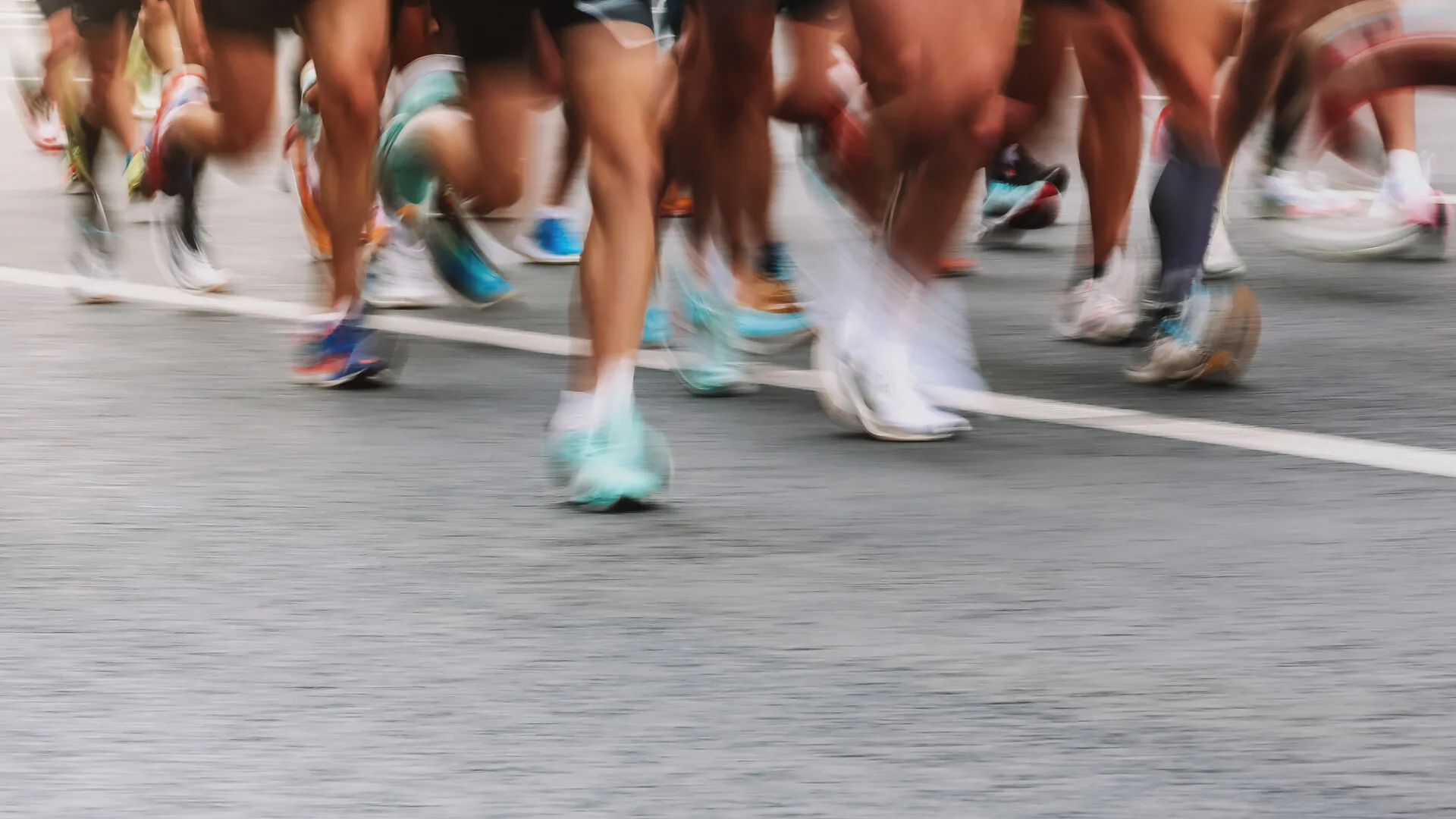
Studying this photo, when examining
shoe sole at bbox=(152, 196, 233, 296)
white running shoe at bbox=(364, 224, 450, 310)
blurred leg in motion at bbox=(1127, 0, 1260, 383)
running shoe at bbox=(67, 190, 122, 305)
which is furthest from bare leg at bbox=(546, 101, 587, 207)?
blurred leg in motion at bbox=(1127, 0, 1260, 383)

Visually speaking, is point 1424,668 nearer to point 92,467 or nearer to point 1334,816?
point 1334,816

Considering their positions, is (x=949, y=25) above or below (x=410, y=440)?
above

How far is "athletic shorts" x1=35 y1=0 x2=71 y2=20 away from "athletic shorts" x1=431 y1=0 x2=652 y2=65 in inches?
115

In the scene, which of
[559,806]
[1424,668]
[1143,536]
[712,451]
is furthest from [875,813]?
[712,451]

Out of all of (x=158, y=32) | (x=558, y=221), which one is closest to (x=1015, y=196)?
(x=558, y=221)

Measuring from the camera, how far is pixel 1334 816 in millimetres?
2475

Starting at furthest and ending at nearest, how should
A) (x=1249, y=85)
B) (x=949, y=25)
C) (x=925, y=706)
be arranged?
(x=1249, y=85) → (x=949, y=25) → (x=925, y=706)

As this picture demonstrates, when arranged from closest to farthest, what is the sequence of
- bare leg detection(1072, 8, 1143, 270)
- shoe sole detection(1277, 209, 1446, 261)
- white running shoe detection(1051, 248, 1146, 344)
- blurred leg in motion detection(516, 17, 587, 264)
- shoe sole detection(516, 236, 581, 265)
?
bare leg detection(1072, 8, 1143, 270) < white running shoe detection(1051, 248, 1146, 344) < shoe sole detection(1277, 209, 1446, 261) < blurred leg in motion detection(516, 17, 587, 264) < shoe sole detection(516, 236, 581, 265)

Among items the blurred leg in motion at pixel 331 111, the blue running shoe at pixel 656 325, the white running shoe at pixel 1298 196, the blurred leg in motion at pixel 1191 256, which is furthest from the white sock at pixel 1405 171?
the blurred leg in motion at pixel 331 111

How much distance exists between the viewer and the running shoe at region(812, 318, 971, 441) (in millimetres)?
4742

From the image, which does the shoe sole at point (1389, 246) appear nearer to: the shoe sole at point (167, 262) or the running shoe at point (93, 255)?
the shoe sole at point (167, 262)

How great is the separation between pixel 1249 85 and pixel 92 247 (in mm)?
3584

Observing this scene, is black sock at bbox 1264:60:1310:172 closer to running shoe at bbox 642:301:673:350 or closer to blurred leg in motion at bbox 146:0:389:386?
running shoe at bbox 642:301:673:350

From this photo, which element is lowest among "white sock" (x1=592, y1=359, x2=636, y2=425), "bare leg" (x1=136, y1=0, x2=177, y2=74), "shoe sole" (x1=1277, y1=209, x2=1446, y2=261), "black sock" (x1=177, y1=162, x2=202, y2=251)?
"bare leg" (x1=136, y1=0, x2=177, y2=74)
